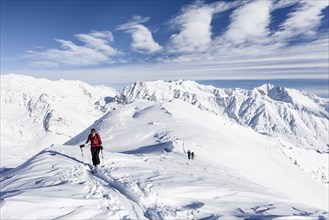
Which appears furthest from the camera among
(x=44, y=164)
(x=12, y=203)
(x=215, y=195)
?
(x=44, y=164)

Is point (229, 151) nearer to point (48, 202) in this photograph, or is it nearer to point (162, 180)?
point (162, 180)

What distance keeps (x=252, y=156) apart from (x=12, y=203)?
161 ft

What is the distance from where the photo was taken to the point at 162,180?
17594 mm

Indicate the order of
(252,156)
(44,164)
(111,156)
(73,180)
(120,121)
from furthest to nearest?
(120,121)
(252,156)
(111,156)
(44,164)
(73,180)

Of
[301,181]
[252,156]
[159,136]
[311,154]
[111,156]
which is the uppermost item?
[111,156]

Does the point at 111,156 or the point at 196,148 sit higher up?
the point at 111,156

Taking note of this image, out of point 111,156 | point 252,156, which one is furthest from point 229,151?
point 111,156

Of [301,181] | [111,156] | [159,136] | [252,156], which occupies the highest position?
[111,156]

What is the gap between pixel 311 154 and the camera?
107 metres

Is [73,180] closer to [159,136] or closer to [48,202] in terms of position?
[48,202]

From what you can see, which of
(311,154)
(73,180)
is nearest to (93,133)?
(73,180)

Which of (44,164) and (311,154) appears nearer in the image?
(44,164)

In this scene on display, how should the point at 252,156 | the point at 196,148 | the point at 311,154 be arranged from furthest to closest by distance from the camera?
the point at 311,154 < the point at 252,156 < the point at 196,148

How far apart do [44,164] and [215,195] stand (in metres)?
13.6
